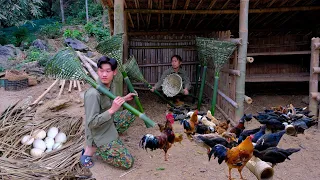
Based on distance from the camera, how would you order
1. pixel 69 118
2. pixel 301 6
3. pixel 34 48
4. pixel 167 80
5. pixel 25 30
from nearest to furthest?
pixel 69 118, pixel 301 6, pixel 167 80, pixel 34 48, pixel 25 30

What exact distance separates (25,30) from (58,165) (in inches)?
593

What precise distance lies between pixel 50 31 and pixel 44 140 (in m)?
14.1

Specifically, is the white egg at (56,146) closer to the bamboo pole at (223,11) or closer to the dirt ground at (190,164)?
the dirt ground at (190,164)

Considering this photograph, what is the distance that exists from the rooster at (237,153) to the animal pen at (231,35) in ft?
8.15

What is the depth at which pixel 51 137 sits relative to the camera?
5.02 meters

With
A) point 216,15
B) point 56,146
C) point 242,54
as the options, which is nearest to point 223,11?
point 216,15

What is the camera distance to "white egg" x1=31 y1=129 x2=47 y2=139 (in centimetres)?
497

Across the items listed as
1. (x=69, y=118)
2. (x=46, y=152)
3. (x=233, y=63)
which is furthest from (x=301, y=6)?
(x=46, y=152)

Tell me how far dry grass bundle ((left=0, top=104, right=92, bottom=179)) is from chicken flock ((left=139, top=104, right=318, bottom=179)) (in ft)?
3.78

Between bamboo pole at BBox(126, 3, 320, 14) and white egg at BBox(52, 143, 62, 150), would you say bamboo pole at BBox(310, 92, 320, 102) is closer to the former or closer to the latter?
bamboo pole at BBox(126, 3, 320, 14)

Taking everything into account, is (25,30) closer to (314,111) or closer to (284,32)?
(284,32)

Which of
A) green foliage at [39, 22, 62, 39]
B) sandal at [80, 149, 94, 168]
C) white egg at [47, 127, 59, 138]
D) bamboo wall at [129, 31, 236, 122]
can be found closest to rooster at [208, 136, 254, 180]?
sandal at [80, 149, 94, 168]

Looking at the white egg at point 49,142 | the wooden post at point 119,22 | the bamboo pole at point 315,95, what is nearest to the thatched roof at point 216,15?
the wooden post at point 119,22

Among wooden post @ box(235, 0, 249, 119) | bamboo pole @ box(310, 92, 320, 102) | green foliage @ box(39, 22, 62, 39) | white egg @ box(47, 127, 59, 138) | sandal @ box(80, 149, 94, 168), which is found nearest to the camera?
sandal @ box(80, 149, 94, 168)
